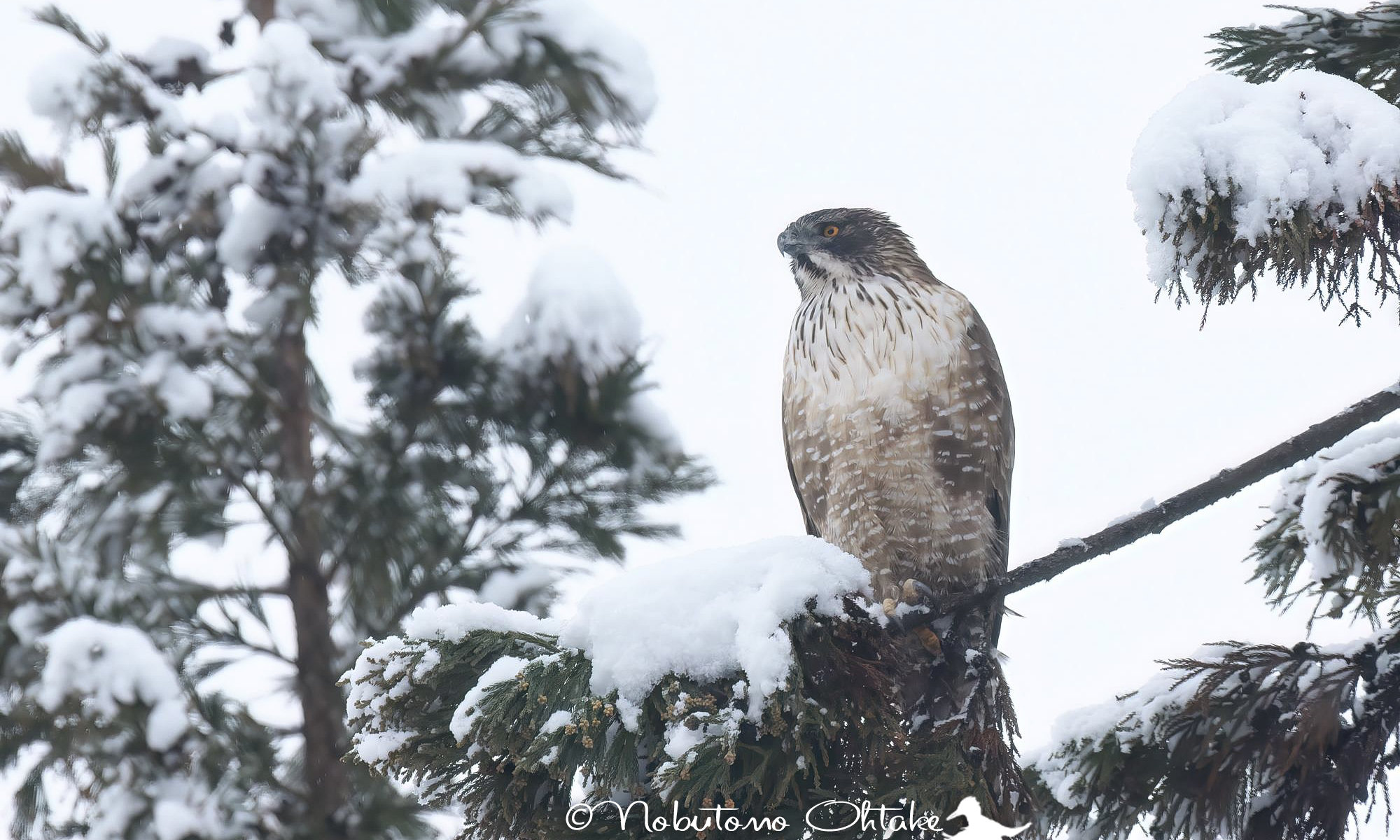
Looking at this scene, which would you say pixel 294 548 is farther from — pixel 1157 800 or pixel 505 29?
pixel 1157 800

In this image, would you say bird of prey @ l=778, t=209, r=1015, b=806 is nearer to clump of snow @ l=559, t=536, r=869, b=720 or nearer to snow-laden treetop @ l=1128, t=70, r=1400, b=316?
clump of snow @ l=559, t=536, r=869, b=720

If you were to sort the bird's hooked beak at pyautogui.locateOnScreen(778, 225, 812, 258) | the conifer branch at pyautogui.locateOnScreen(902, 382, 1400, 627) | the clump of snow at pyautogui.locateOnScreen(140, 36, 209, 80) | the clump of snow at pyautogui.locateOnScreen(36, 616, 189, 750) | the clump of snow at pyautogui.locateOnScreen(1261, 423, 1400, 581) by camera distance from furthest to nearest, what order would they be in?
the clump of snow at pyautogui.locateOnScreen(140, 36, 209, 80)
the clump of snow at pyautogui.locateOnScreen(36, 616, 189, 750)
the bird's hooked beak at pyautogui.locateOnScreen(778, 225, 812, 258)
the conifer branch at pyautogui.locateOnScreen(902, 382, 1400, 627)
the clump of snow at pyautogui.locateOnScreen(1261, 423, 1400, 581)

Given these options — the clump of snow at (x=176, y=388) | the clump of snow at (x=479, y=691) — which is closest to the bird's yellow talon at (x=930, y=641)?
the clump of snow at (x=479, y=691)

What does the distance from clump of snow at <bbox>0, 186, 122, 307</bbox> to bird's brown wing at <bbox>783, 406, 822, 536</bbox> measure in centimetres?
283

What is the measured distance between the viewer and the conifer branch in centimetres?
184

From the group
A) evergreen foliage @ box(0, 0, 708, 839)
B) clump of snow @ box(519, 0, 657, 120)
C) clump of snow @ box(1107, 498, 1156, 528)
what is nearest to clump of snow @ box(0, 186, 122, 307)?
evergreen foliage @ box(0, 0, 708, 839)

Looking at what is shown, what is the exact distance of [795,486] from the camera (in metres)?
3.83

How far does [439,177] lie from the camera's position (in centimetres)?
507

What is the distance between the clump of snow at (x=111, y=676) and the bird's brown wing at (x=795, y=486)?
2269mm

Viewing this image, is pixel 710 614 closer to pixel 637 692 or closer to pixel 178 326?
pixel 637 692

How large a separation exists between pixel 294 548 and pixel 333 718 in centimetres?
68

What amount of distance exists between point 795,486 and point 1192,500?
1962mm

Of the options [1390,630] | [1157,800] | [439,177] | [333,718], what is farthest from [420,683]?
[439,177]

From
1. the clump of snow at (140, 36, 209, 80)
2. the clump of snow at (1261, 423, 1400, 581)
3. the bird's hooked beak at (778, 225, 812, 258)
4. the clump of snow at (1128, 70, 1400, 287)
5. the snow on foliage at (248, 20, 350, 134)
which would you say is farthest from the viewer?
the clump of snow at (140, 36, 209, 80)
